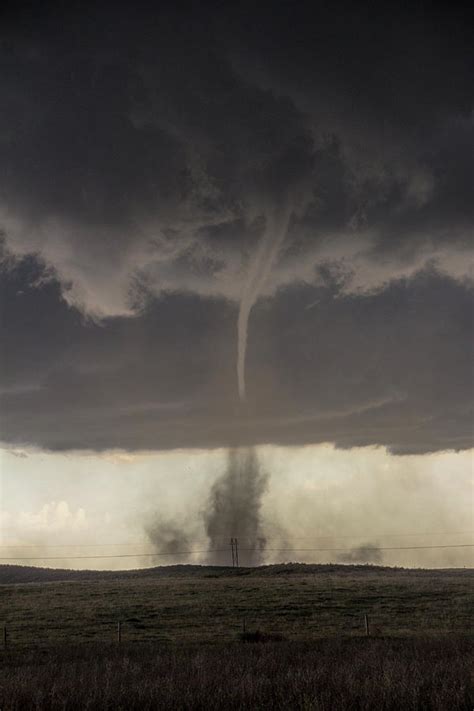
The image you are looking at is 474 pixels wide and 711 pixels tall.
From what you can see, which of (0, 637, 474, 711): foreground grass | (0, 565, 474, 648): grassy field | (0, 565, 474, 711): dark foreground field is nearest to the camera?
(0, 637, 474, 711): foreground grass

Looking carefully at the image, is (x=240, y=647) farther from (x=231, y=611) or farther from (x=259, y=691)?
(x=231, y=611)

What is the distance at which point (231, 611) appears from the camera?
4291cm

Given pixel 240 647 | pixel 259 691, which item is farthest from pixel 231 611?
pixel 259 691

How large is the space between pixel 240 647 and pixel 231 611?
22479 mm

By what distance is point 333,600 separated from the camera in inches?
1844

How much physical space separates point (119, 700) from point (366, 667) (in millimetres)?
6057

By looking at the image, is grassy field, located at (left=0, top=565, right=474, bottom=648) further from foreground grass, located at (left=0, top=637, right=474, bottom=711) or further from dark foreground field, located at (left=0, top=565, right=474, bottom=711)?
foreground grass, located at (left=0, top=637, right=474, bottom=711)

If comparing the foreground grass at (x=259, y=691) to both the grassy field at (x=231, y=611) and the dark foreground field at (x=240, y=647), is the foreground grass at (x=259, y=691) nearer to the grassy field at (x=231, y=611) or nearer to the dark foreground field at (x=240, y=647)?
the dark foreground field at (x=240, y=647)

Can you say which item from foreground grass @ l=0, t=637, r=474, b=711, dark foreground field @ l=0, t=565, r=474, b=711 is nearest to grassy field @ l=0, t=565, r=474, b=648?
dark foreground field @ l=0, t=565, r=474, b=711

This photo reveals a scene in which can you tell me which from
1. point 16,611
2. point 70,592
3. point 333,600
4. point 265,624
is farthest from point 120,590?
point 265,624

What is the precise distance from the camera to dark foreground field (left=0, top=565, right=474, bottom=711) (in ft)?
30.2

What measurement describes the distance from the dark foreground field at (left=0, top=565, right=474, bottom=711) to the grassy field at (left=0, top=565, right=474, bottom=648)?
0.12m

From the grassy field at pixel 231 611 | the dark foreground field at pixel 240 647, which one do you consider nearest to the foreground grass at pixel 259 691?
the dark foreground field at pixel 240 647

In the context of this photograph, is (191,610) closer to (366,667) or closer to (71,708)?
(366,667)
